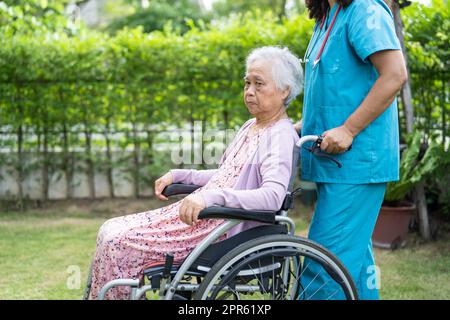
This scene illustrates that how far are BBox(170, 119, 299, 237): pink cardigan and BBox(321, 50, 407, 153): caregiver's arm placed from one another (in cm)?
16

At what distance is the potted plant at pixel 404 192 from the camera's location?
4.25 meters

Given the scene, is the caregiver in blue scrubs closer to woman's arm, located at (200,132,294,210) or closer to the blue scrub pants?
the blue scrub pants

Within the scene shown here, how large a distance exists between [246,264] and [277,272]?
0.21 meters

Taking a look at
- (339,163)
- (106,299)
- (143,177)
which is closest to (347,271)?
(339,163)

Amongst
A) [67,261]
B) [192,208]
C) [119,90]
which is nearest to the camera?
[192,208]

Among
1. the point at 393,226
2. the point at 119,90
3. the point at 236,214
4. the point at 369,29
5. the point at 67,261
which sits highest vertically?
the point at 369,29

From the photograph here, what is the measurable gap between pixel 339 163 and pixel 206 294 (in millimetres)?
690

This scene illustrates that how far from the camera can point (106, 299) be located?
7.43 feet

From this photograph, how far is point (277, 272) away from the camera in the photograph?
7.20 ft

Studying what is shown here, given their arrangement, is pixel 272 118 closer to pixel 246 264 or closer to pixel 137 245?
pixel 246 264

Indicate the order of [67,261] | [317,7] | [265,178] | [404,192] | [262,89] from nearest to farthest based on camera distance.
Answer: [265,178] < [262,89] < [317,7] < [67,261] < [404,192]

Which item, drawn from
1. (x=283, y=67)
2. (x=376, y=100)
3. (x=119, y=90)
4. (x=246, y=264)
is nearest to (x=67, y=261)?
(x=119, y=90)

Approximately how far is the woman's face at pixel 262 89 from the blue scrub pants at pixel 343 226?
38 cm

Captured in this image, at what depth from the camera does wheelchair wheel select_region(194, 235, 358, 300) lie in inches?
78.7
